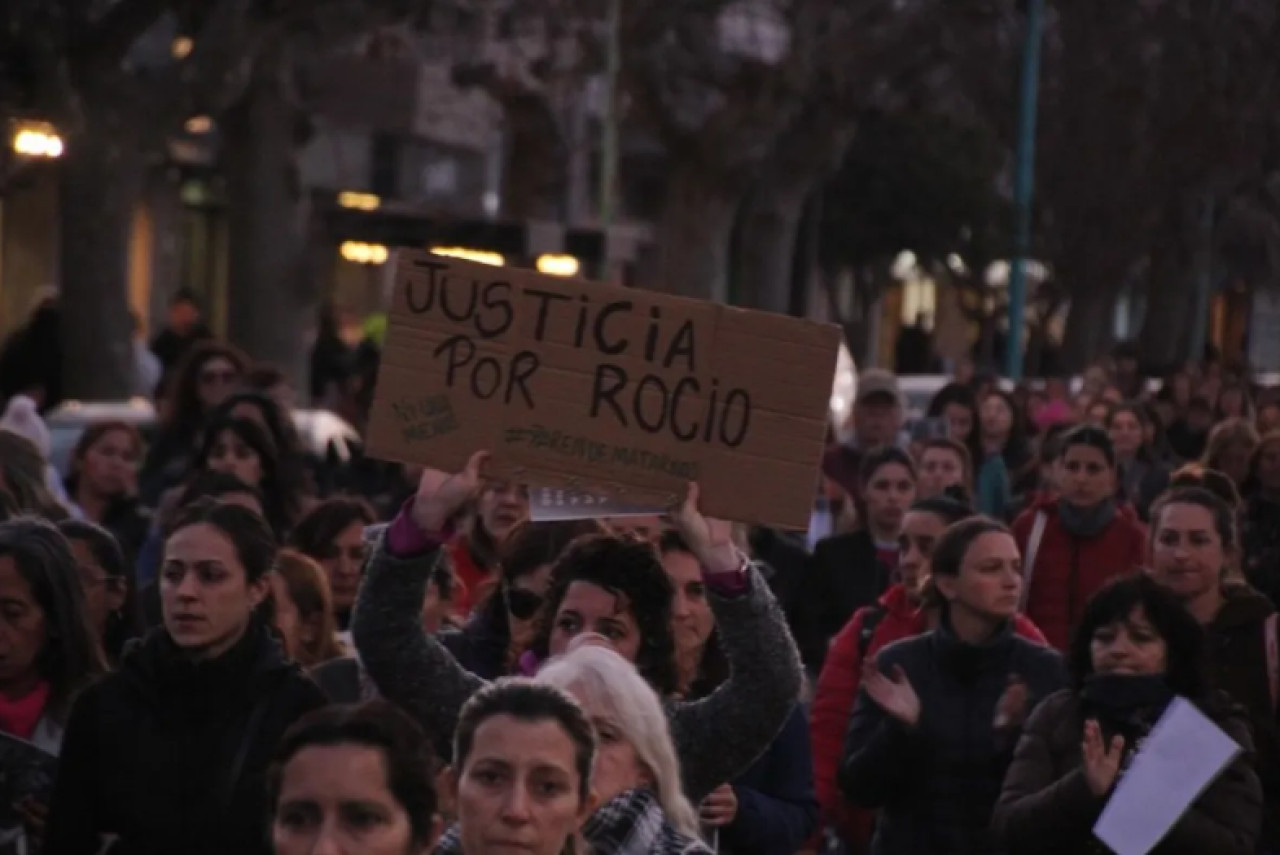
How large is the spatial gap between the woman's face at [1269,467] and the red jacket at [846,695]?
3.68 metres

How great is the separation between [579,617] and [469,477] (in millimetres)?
364

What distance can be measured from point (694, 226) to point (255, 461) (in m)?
21.5

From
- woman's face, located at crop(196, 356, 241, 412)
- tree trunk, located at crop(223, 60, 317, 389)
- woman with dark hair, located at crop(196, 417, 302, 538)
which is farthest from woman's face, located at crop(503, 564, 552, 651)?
tree trunk, located at crop(223, 60, 317, 389)

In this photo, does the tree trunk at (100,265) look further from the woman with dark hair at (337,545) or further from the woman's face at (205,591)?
the woman's face at (205,591)

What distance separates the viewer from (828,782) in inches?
372

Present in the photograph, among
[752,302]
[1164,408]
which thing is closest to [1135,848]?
[1164,408]

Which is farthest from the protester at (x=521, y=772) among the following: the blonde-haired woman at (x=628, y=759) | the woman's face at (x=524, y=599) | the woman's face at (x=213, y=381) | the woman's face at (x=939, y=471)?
the woman's face at (x=213, y=381)

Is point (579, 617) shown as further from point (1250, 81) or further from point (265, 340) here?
point (1250, 81)

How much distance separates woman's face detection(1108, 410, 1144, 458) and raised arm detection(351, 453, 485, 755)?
10.3 m

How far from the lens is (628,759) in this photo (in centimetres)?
584

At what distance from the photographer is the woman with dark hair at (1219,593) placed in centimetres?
926

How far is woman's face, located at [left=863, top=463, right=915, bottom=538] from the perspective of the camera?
11992mm

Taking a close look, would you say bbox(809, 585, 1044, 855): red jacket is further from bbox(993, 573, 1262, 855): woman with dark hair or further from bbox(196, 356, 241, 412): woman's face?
bbox(196, 356, 241, 412): woman's face

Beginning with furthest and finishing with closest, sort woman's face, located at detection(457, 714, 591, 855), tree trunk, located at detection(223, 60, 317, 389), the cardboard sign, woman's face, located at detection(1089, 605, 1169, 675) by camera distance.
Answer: tree trunk, located at detection(223, 60, 317, 389) < woman's face, located at detection(1089, 605, 1169, 675) < the cardboard sign < woman's face, located at detection(457, 714, 591, 855)
